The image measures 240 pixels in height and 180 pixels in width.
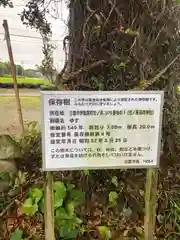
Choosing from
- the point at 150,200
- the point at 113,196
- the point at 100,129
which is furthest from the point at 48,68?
the point at 150,200

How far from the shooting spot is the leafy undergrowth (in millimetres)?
2568

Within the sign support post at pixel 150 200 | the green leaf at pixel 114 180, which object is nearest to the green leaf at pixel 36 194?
the green leaf at pixel 114 180

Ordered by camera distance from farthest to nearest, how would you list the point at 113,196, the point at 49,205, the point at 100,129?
the point at 113,196
the point at 49,205
the point at 100,129

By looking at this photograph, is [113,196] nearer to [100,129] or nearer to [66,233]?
[66,233]

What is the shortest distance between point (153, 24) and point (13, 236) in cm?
216

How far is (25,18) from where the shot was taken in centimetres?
316

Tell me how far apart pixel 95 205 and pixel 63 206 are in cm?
40

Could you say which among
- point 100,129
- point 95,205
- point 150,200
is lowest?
point 95,205

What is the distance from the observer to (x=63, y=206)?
99.7 inches

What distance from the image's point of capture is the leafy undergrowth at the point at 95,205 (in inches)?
101

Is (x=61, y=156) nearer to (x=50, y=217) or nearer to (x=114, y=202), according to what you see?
(x=50, y=217)

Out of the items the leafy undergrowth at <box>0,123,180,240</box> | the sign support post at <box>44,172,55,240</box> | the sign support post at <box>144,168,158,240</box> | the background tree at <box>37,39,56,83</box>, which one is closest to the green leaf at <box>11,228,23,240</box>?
the leafy undergrowth at <box>0,123,180,240</box>

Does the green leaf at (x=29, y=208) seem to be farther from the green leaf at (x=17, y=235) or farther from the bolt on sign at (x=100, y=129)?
the bolt on sign at (x=100, y=129)

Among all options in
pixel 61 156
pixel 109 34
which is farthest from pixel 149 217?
pixel 109 34
